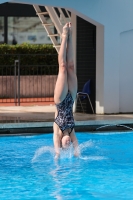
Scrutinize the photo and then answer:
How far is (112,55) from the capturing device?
15.6m

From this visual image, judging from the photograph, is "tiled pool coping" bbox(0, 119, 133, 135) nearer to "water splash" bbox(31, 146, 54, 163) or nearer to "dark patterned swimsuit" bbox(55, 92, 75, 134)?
"water splash" bbox(31, 146, 54, 163)

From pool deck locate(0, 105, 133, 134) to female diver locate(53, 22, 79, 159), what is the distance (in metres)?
3.16

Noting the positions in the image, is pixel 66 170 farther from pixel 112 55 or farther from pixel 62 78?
pixel 112 55

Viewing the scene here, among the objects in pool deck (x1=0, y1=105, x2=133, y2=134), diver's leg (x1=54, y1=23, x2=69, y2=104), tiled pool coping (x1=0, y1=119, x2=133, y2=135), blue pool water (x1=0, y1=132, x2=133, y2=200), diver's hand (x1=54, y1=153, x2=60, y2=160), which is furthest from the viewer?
pool deck (x1=0, y1=105, x2=133, y2=134)

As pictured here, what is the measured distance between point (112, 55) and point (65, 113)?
5899 millimetres

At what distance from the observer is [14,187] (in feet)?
27.7

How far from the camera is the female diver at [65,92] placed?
9.81m

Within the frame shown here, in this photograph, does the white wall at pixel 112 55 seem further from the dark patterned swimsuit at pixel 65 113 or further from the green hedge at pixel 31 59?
the green hedge at pixel 31 59

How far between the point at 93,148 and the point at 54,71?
11135mm

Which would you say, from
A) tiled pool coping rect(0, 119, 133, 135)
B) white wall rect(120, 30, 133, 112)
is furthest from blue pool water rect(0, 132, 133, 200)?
white wall rect(120, 30, 133, 112)

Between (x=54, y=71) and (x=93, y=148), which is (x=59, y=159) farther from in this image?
(x=54, y=71)

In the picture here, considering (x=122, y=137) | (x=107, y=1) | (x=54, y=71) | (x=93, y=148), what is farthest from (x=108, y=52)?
(x=54, y=71)

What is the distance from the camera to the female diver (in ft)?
32.2

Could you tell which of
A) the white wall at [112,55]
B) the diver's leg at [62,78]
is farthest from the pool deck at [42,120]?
the diver's leg at [62,78]
